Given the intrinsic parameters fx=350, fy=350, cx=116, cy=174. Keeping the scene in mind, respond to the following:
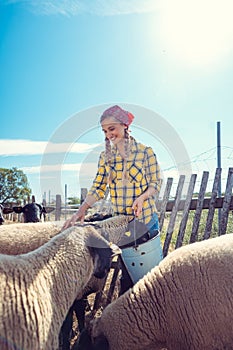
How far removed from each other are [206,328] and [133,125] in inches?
74.6

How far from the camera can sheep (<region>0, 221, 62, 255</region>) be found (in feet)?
12.6

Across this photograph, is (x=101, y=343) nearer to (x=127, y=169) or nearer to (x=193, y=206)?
(x=127, y=169)

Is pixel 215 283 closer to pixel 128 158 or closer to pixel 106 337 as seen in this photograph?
pixel 106 337

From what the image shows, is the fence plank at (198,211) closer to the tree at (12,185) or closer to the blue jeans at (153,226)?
the blue jeans at (153,226)

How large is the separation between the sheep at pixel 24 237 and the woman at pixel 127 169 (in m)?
0.83

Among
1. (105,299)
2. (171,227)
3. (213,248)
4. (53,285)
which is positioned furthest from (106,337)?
(171,227)

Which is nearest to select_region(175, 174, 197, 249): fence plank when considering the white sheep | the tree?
the white sheep

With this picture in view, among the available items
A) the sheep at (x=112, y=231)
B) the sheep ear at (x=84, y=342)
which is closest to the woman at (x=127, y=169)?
the sheep at (x=112, y=231)

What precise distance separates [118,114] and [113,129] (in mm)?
141

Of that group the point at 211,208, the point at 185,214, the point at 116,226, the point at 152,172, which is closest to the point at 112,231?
the point at 116,226

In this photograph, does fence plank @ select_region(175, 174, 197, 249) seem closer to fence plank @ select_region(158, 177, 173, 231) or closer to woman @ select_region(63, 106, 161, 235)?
fence plank @ select_region(158, 177, 173, 231)

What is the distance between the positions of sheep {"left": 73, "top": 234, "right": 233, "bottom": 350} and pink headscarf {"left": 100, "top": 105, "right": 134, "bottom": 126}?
1360 mm

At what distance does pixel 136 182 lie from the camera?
321cm

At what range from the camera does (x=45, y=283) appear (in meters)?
2.44
